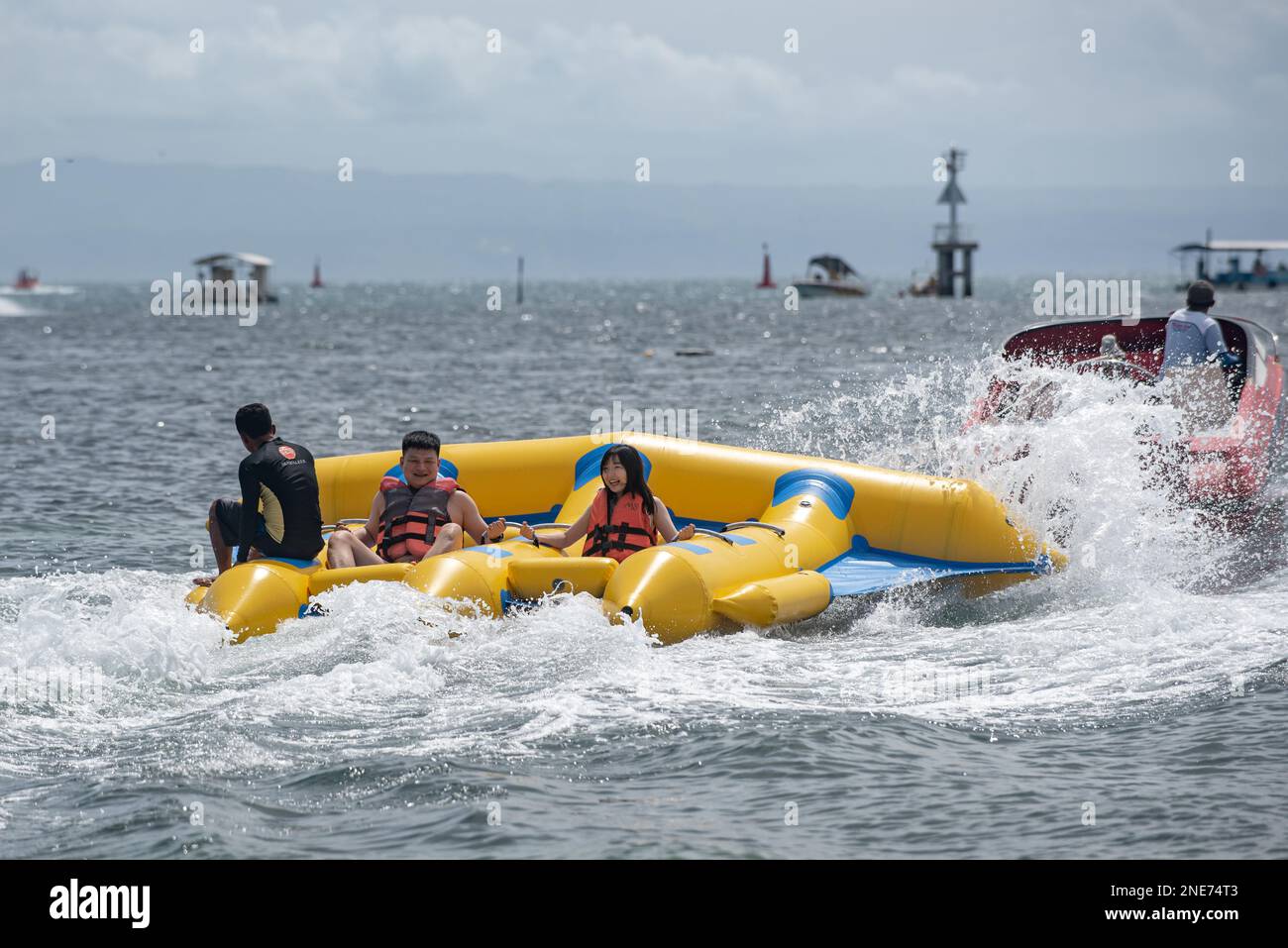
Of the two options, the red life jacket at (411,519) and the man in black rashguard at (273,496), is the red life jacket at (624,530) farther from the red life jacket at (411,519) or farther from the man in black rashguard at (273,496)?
the man in black rashguard at (273,496)

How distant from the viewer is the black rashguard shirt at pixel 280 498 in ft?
25.1

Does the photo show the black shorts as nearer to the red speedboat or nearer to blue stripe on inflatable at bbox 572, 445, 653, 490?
blue stripe on inflatable at bbox 572, 445, 653, 490

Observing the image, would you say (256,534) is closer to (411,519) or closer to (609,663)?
(411,519)

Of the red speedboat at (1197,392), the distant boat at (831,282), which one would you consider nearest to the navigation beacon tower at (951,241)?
the distant boat at (831,282)

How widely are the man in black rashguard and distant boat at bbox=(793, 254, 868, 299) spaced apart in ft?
253

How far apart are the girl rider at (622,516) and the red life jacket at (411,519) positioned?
47 centimetres

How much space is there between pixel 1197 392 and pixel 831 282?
7499cm

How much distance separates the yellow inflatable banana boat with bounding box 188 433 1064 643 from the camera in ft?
24.3

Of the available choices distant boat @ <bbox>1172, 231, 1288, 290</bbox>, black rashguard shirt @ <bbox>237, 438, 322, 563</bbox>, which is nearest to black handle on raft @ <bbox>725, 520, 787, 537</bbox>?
black rashguard shirt @ <bbox>237, 438, 322, 563</bbox>

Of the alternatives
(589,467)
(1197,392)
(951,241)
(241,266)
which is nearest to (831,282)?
(951,241)

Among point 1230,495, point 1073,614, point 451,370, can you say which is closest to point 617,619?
point 1073,614

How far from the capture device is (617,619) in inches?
284

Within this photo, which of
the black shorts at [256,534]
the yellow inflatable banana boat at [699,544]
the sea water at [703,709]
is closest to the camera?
the sea water at [703,709]
